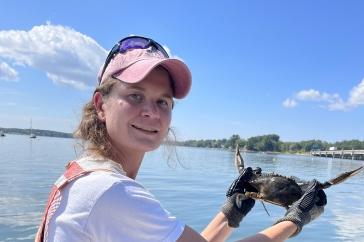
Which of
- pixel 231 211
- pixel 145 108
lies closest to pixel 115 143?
pixel 145 108

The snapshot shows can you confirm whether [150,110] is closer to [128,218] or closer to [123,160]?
[123,160]

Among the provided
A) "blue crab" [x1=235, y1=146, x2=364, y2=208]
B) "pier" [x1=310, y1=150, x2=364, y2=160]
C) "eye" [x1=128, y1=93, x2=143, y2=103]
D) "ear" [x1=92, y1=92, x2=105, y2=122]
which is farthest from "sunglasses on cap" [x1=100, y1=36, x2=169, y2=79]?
"pier" [x1=310, y1=150, x2=364, y2=160]

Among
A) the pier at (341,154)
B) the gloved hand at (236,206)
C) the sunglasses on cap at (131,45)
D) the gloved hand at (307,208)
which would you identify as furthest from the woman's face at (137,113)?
the pier at (341,154)

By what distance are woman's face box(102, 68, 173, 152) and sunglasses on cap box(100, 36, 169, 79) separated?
20 centimetres

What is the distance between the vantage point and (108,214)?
1654 millimetres

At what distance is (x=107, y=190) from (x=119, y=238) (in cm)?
20

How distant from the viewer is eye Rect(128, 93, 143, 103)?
2.03m

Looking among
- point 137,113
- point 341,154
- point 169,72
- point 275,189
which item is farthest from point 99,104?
point 341,154

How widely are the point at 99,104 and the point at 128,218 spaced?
71cm

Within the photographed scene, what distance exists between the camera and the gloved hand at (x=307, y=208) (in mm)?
2643

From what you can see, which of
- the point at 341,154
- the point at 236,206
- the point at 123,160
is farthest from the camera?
the point at 341,154

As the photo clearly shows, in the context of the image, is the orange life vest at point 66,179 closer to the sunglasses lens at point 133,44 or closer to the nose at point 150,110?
the nose at point 150,110

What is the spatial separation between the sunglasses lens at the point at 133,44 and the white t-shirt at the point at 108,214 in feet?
2.46

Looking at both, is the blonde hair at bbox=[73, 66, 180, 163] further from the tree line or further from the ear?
the tree line
